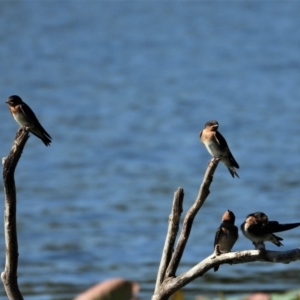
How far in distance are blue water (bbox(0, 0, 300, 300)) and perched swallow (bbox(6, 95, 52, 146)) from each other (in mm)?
5321

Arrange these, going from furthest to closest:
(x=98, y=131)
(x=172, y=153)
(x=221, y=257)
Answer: (x=98, y=131)
(x=172, y=153)
(x=221, y=257)

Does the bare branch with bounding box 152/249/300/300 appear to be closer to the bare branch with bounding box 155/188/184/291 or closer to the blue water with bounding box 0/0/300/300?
the bare branch with bounding box 155/188/184/291

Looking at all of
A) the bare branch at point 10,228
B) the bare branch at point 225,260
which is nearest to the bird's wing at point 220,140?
the bare branch at point 225,260

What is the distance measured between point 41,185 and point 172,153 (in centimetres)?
333

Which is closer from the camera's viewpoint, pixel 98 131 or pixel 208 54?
pixel 98 131

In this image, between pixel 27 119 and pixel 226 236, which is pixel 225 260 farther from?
pixel 27 119

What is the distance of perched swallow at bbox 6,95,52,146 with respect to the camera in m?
6.62

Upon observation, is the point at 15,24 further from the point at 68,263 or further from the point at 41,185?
the point at 68,263

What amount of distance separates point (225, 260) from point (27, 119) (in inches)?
109

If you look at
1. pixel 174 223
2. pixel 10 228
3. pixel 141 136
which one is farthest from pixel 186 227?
pixel 141 136

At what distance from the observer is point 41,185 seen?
18031 mm

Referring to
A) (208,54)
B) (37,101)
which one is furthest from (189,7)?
(37,101)

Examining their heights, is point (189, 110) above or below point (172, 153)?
above

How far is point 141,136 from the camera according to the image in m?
21.7
